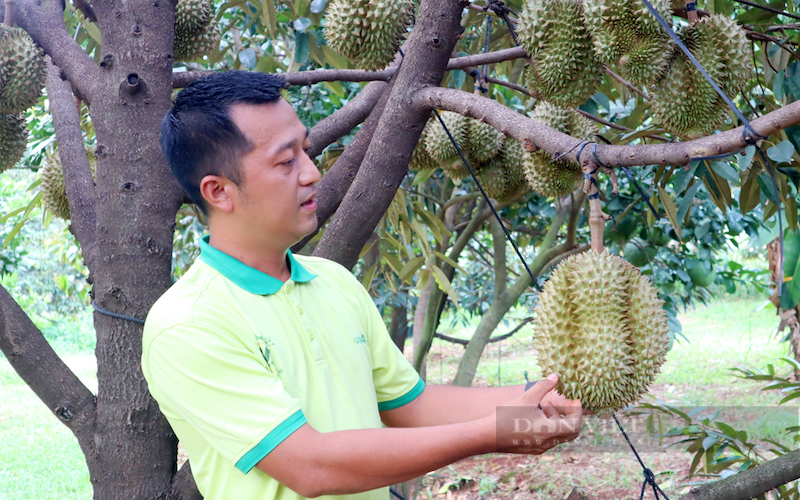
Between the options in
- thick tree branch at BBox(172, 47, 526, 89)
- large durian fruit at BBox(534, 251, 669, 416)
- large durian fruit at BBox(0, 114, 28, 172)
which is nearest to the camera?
large durian fruit at BBox(534, 251, 669, 416)

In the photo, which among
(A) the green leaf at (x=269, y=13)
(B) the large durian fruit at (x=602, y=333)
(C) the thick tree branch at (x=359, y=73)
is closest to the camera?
(B) the large durian fruit at (x=602, y=333)

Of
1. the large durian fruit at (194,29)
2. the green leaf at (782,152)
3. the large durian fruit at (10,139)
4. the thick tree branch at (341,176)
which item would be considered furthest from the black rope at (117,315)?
the green leaf at (782,152)

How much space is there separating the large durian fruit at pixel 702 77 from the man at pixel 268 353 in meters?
0.64

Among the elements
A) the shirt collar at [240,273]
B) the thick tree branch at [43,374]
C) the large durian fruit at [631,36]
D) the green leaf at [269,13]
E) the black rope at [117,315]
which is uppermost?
the large durian fruit at [631,36]

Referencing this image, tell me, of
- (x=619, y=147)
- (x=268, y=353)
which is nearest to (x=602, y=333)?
(x=619, y=147)

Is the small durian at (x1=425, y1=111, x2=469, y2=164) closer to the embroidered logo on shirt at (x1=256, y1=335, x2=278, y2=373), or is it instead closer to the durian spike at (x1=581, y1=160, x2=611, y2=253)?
the durian spike at (x1=581, y1=160, x2=611, y2=253)

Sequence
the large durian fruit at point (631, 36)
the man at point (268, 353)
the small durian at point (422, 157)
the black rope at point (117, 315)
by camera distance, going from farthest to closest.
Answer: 1. the small durian at point (422, 157)
2. the black rope at point (117, 315)
3. the large durian fruit at point (631, 36)
4. the man at point (268, 353)

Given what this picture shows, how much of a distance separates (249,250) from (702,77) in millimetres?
906

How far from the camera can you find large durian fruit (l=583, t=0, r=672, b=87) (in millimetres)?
1198

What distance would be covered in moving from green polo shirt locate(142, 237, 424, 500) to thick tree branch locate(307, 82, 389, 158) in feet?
1.66

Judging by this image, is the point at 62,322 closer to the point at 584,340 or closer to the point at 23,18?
the point at 23,18

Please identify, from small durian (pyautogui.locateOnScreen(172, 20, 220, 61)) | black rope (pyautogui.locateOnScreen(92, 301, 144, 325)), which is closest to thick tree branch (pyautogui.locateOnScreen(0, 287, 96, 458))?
black rope (pyautogui.locateOnScreen(92, 301, 144, 325))

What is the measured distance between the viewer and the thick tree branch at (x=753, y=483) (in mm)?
1305

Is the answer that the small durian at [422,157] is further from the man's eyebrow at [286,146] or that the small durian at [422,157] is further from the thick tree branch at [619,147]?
the man's eyebrow at [286,146]
